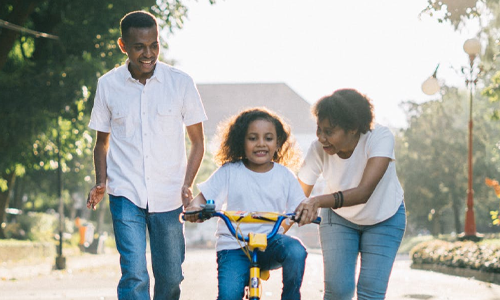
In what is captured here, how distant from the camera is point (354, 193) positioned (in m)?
5.26

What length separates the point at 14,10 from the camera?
719 inches

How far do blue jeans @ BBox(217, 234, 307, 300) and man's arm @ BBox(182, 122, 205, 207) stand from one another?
2.48 ft

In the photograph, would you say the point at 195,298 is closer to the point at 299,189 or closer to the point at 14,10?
the point at 299,189

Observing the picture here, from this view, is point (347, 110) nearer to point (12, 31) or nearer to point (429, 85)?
point (12, 31)

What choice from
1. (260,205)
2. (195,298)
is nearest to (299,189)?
(260,205)

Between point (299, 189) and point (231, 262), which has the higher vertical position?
point (299, 189)

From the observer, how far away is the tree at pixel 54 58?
59.2 feet

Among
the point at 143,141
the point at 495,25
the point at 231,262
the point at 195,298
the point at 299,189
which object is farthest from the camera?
the point at 495,25

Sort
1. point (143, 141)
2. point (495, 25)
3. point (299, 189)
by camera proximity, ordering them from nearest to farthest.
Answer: point (299, 189)
point (143, 141)
point (495, 25)

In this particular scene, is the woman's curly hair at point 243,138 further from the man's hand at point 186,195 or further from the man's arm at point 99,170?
the man's arm at point 99,170

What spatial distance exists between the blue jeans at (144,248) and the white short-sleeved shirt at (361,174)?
929 millimetres

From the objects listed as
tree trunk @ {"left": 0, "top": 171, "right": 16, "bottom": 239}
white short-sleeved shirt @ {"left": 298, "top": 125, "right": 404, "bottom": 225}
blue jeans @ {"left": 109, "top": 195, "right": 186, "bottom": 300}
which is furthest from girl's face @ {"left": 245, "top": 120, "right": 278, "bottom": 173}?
tree trunk @ {"left": 0, "top": 171, "right": 16, "bottom": 239}

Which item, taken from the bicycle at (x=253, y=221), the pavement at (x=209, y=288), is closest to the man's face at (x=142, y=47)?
the bicycle at (x=253, y=221)

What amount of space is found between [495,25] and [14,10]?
9.74m
